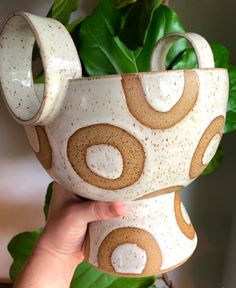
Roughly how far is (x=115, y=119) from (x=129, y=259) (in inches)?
6.4

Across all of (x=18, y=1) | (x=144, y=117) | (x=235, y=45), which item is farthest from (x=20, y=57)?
(x=235, y=45)

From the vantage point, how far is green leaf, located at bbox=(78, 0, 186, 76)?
0.48 m

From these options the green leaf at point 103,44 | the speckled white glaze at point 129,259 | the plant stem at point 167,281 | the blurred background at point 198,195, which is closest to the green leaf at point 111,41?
the green leaf at point 103,44

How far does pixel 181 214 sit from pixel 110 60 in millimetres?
243

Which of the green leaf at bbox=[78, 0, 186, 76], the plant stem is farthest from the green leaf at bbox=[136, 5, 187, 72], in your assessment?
the plant stem

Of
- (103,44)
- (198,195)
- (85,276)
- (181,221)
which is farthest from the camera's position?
(198,195)

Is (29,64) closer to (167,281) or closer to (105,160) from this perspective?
(105,160)

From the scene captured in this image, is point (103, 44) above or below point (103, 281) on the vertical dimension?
above

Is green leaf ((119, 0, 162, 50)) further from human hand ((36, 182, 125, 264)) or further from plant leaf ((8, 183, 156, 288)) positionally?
plant leaf ((8, 183, 156, 288))

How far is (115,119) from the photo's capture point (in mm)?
277

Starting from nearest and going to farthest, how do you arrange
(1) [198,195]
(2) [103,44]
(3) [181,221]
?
1. (3) [181,221]
2. (2) [103,44]
3. (1) [198,195]

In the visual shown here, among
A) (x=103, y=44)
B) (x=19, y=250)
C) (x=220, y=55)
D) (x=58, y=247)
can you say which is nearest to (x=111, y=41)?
(x=103, y=44)

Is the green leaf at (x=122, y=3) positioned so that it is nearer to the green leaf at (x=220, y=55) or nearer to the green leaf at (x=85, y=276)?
the green leaf at (x=220, y=55)

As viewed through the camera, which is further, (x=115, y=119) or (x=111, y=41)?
(x=111, y=41)
